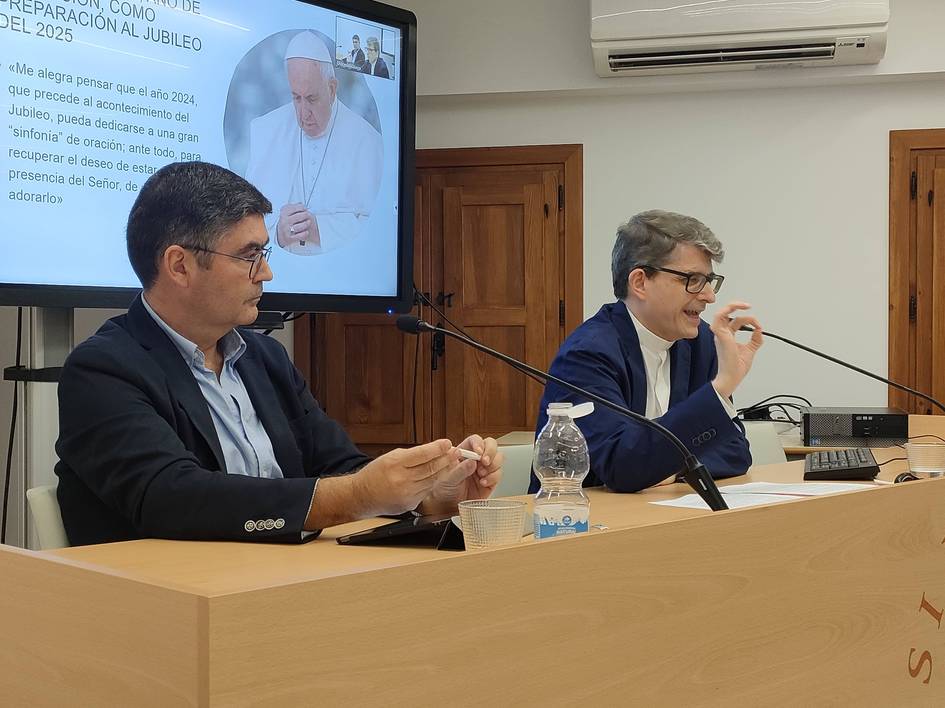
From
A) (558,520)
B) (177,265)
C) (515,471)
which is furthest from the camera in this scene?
(515,471)

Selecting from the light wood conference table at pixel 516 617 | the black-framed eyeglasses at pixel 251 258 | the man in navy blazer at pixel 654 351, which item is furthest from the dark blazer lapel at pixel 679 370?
the black-framed eyeglasses at pixel 251 258

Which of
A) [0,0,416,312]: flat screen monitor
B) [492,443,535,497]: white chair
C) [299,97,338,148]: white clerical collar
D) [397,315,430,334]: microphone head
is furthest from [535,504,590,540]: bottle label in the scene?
[299,97,338,148]: white clerical collar

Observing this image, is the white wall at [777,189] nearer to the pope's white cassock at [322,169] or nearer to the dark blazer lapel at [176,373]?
the pope's white cassock at [322,169]

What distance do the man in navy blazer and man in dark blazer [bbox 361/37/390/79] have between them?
4.21ft

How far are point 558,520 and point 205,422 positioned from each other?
0.59 m

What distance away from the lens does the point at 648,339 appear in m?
2.45

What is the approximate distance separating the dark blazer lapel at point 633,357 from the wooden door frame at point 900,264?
2456 millimetres

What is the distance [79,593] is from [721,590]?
76 cm

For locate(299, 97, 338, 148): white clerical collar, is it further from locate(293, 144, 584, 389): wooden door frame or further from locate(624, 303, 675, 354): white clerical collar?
locate(293, 144, 584, 389): wooden door frame

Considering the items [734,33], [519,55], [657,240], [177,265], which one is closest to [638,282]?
[657,240]

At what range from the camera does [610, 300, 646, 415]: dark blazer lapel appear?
2355 millimetres

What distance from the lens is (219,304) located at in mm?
1649

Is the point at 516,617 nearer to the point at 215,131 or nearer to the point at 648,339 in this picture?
the point at 648,339

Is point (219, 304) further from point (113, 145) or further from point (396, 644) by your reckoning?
point (113, 145)
